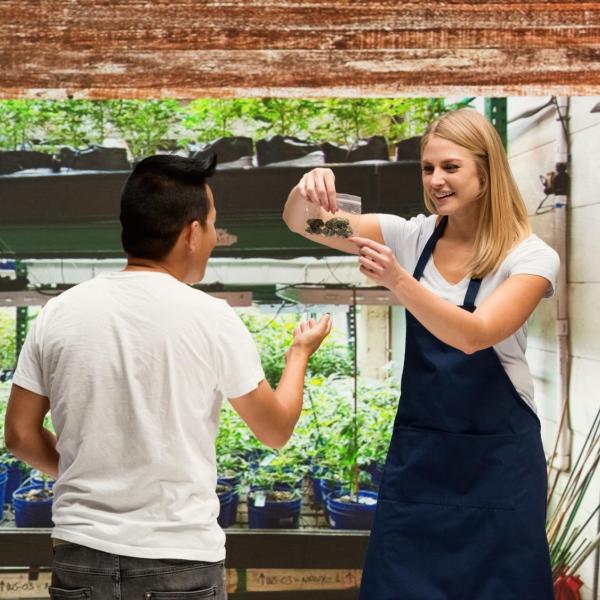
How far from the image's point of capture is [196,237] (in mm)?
1317

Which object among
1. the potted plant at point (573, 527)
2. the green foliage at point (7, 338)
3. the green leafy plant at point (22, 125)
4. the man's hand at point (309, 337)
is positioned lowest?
the potted plant at point (573, 527)

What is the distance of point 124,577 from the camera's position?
1166 millimetres

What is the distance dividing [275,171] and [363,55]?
37.2 inches

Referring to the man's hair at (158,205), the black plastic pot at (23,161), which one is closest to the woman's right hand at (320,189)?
the man's hair at (158,205)

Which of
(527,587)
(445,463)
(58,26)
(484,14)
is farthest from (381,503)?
(58,26)

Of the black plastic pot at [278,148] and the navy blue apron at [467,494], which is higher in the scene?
the black plastic pot at [278,148]

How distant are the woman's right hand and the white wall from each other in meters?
1.43

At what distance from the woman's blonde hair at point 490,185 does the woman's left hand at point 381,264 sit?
23 centimetres

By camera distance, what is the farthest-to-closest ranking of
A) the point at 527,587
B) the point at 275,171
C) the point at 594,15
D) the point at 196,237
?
the point at 275,171, the point at 594,15, the point at 527,587, the point at 196,237

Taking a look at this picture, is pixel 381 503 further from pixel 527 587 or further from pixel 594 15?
pixel 594 15

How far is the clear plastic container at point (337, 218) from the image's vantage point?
5.26 feet

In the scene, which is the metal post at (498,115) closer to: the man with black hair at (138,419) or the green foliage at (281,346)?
the green foliage at (281,346)

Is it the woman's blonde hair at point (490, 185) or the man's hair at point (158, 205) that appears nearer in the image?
the man's hair at point (158, 205)

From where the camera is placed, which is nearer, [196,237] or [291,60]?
[196,237]
